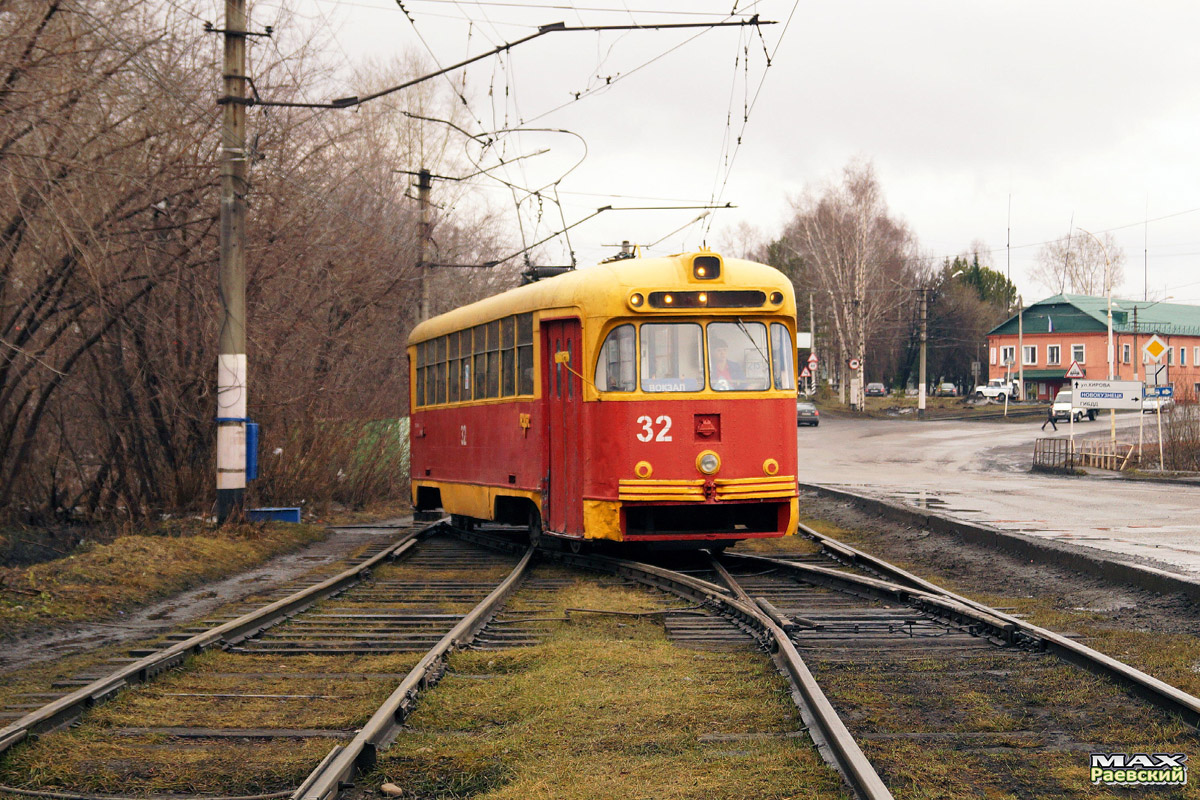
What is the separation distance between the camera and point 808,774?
205 inches

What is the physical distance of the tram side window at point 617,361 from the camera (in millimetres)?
12281

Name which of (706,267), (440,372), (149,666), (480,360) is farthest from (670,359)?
(149,666)

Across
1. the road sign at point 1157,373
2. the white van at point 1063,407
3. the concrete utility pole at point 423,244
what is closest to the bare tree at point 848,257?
the white van at point 1063,407

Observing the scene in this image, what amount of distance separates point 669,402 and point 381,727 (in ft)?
22.0

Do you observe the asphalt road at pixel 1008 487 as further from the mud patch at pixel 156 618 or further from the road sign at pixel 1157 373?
the mud patch at pixel 156 618

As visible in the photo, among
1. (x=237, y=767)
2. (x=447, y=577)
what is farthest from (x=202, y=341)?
(x=237, y=767)

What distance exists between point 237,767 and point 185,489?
12894 millimetres

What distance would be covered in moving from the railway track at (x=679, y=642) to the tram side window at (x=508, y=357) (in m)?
2.78

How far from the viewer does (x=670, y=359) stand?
40.4 ft

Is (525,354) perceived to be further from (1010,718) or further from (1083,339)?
(1083,339)

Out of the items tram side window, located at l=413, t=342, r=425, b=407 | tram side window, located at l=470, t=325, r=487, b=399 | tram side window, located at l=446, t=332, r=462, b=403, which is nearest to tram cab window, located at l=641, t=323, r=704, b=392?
tram side window, located at l=470, t=325, r=487, b=399

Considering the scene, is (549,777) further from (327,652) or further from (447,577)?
(447,577)

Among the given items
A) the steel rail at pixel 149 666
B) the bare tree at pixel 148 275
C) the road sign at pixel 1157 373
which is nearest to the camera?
the steel rail at pixel 149 666

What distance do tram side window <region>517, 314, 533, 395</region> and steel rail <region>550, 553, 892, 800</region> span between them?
6.30 ft
